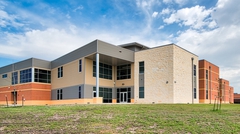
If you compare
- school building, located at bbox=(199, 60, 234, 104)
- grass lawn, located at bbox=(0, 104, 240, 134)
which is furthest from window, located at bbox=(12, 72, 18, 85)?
school building, located at bbox=(199, 60, 234, 104)

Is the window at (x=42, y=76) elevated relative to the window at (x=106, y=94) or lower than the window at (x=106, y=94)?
elevated

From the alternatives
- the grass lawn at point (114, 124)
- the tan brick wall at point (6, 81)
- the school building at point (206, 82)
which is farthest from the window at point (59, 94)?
the school building at point (206, 82)

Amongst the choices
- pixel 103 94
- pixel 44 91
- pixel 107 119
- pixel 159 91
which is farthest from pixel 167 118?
pixel 44 91

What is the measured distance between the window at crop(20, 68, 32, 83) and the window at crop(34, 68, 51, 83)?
1.06 meters

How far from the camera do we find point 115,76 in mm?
37281

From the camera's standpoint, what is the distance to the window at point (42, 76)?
40844 mm

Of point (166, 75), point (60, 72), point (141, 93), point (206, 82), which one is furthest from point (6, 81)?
point (206, 82)

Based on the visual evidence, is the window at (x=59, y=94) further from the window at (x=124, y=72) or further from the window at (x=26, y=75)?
the window at (x=124, y=72)

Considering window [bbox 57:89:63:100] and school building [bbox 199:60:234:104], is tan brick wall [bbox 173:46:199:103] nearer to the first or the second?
school building [bbox 199:60:234:104]

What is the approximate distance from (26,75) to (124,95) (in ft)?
67.5

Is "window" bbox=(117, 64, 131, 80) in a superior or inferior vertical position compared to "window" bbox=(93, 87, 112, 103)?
superior

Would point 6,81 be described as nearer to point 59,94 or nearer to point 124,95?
point 59,94

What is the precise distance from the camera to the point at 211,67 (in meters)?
45.8

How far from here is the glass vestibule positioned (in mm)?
35219
